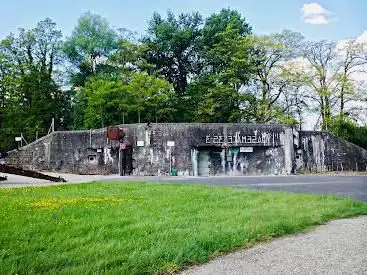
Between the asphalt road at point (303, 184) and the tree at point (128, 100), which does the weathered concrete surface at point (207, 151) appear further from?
the asphalt road at point (303, 184)

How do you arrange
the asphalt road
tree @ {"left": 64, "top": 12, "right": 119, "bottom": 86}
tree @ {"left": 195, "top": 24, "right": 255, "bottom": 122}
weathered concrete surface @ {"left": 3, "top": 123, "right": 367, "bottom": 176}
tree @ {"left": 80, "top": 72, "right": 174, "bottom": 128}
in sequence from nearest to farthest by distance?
the asphalt road < weathered concrete surface @ {"left": 3, "top": 123, "right": 367, "bottom": 176} < tree @ {"left": 80, "top": 72, "right": 174, "bottom": 128} < tree @ {"left": 195, "top": 24, "right": 255, "bottom": 122} < tree @ {"left": 64, "top": 12, "right": 119, "bottom": 86}

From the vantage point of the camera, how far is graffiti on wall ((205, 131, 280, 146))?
30750 mm

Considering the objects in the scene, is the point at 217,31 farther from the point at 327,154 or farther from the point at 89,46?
the point at 327,154

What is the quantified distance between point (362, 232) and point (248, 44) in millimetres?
35151

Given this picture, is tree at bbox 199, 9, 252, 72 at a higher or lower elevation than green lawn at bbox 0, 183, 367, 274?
higher

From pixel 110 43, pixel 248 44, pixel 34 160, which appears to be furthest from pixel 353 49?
pixel 34 160

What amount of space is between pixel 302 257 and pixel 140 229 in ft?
8.38

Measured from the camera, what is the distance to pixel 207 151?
31031mm

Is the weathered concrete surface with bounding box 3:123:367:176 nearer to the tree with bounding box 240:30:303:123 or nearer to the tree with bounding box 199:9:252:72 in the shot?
the tree with bounding box 240:30:303:123

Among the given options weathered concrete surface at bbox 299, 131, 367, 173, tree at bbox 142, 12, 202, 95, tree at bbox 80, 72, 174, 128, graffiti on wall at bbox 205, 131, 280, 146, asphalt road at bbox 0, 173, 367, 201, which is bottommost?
asphalt road at bbox 0, 173, 367, 201

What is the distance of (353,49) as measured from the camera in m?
40.1

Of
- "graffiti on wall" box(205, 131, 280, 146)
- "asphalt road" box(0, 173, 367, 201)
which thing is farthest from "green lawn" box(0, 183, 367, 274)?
"graffiti on wall" box(205, 131, 280, 146)

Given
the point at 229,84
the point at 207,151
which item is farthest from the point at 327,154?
the point at 229,84

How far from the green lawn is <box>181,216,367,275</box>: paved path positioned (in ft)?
1.02
